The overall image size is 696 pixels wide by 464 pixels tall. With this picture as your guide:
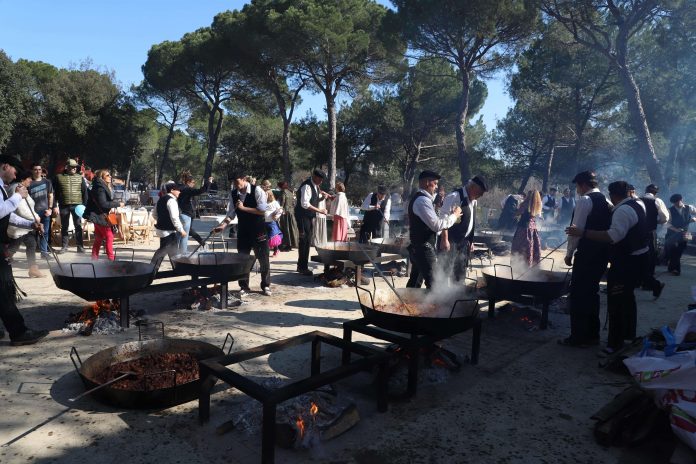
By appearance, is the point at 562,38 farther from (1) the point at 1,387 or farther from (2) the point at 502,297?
(1) the point at 1,387

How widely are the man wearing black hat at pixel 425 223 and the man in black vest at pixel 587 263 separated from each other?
4.29ft

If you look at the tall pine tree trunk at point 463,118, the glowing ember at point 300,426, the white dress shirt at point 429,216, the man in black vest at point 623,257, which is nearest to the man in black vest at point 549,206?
the tall pine tree trunk at point 463,118

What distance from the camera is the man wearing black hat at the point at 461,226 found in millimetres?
5734

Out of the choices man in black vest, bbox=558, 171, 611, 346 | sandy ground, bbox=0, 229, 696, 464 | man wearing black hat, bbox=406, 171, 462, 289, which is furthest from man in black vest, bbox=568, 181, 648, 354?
man wearing black hat, bbox=406, 171, 462, 289

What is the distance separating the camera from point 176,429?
9.88 ft

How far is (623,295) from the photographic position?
15.4ft

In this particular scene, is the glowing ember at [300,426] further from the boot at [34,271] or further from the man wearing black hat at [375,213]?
the man wearing black hat at [375,213]

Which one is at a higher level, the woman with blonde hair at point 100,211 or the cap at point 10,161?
the cap at point 10,161

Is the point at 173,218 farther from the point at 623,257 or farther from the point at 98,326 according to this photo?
the point at 623,257

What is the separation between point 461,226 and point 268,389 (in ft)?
12.7

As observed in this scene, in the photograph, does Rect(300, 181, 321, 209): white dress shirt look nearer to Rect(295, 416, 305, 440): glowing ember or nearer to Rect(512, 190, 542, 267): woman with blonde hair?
Rect(512, 190, 542, 267): woman with blonde hair

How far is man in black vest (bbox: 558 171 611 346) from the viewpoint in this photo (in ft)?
15.7

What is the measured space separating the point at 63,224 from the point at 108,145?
21296 mm

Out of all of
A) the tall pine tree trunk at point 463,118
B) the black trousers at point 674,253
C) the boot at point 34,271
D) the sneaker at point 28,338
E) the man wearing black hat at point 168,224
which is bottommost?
the sneaker at point 28,338
